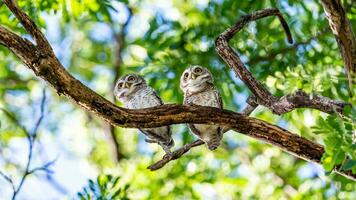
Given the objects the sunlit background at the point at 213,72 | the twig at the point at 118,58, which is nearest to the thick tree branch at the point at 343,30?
the sunlit background at the point at 213,72

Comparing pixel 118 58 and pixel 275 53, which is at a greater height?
pixel 118 58

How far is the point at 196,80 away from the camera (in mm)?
3695

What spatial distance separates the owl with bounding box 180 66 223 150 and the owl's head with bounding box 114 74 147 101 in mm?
284

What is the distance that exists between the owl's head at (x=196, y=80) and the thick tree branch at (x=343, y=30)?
0.63 meters

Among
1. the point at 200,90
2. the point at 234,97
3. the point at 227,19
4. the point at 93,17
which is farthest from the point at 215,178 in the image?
the point at 200,90

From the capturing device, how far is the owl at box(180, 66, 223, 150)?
347 centimetres

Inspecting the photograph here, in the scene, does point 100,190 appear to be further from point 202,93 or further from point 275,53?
point 275,53

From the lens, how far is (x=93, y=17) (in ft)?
16.4

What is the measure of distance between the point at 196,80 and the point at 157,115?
66 centimetres

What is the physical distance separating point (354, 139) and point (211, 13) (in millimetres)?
2654

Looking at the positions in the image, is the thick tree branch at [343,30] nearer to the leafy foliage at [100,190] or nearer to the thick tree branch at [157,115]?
the thick tree branch at [157,115]

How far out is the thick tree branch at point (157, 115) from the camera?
2.96 meters

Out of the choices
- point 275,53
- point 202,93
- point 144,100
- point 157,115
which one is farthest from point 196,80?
point 275,53

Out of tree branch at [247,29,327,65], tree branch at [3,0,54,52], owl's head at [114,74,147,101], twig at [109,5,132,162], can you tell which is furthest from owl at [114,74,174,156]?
twig at [109,5,132,162]
